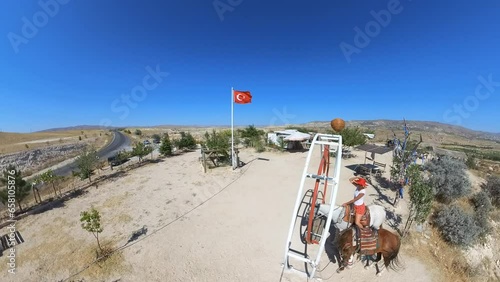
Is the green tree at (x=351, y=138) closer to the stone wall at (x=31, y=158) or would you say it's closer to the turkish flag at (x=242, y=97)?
the turkish flag at (x=242, y=97)

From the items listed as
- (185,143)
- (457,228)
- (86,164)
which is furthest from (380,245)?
(185,143)

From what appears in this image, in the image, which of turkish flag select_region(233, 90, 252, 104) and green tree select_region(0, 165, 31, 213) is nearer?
green tree select_region(0, 165, 31, 213)

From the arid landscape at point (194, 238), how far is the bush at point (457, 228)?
342 millimetres

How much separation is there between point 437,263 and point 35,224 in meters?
13.8

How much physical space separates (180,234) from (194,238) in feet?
1.92

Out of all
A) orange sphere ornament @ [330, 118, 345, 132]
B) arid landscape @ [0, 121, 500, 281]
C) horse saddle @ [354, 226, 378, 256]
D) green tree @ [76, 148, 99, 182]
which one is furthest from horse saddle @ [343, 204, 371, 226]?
green tree @ [76, 148, 99, 182]

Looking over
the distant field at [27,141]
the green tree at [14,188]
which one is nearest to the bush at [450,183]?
the green tree at [14,188]

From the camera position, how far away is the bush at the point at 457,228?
6895 mm

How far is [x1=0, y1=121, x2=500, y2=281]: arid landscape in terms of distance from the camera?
5.40 metres

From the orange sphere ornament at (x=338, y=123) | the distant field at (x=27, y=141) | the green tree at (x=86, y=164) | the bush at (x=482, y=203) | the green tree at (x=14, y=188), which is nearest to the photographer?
the orange sphere ornament at (x=338, y=123)

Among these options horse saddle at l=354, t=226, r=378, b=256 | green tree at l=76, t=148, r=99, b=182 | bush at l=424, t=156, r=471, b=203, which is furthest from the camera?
green tree at l=76, t=148, r=99, b=182

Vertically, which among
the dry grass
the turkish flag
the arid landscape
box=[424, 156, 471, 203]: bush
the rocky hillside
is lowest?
the rocky hillside

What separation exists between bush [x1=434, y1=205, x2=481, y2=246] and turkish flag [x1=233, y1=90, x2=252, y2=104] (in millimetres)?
11115

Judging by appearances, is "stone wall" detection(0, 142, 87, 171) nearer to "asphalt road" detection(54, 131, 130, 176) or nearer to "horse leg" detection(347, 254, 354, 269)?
"asphalt road" detection(54, 131, 130, 176)
